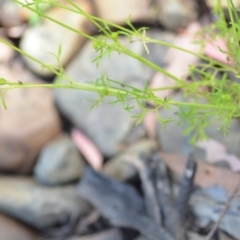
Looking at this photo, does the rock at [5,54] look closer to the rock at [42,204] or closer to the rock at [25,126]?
the rock at [25,126]

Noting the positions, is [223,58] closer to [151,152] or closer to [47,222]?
[151,152]

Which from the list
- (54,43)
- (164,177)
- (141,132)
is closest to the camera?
(164,177)

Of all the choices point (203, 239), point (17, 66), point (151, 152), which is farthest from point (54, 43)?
point (203, 239)

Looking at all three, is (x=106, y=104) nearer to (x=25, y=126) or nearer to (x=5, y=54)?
(x=25, y=126)

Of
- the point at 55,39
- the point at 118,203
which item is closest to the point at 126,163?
the point at 118,203

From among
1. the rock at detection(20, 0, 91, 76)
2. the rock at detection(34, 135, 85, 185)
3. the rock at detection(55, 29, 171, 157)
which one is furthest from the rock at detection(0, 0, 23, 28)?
the rock at detection(34, 135, 85, 185)

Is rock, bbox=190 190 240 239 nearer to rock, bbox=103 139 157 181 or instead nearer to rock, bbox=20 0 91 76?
rock, bbox=103 139 157 181
